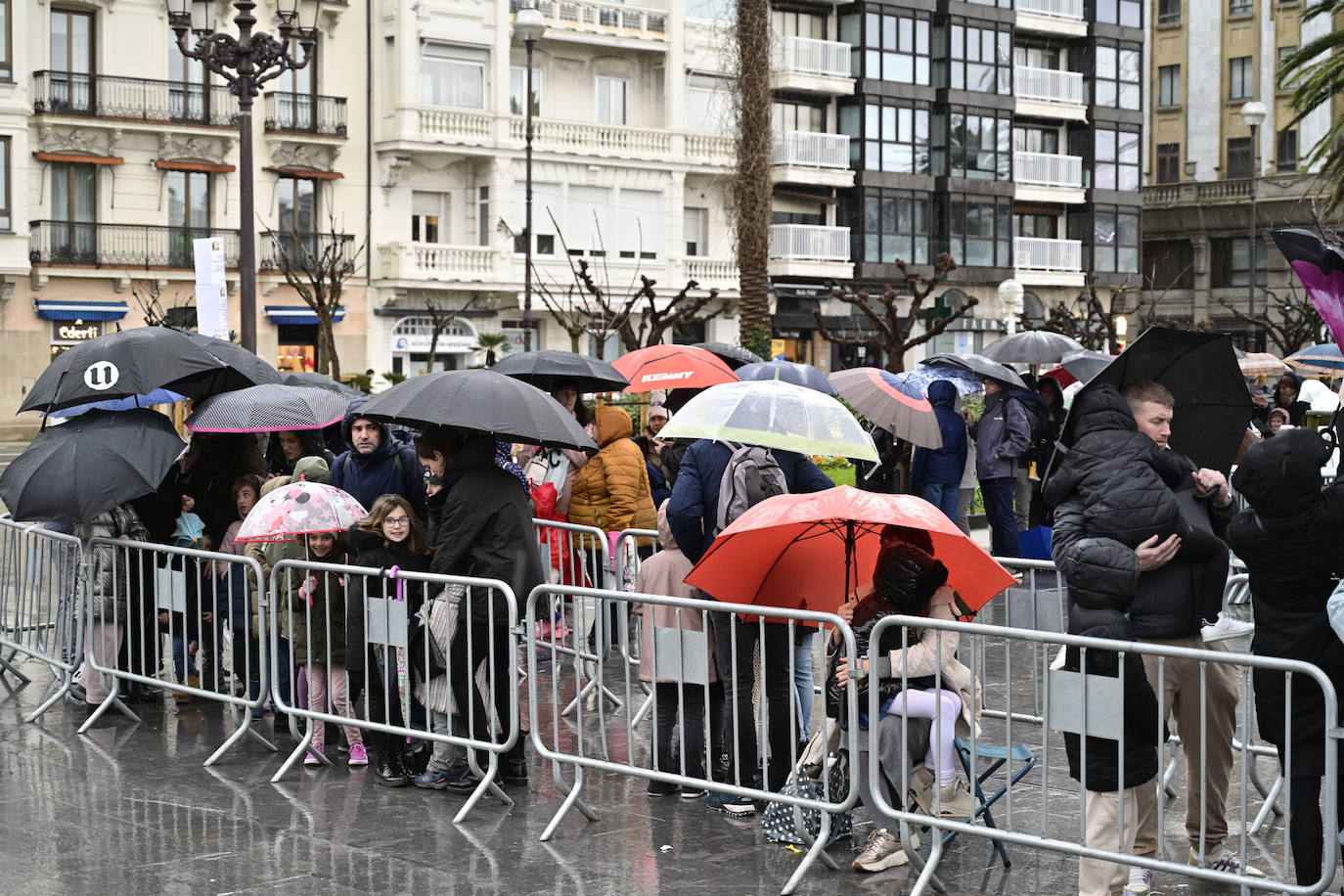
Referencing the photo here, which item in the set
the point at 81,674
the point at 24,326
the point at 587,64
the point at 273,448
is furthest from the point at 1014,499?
the point at 587,64

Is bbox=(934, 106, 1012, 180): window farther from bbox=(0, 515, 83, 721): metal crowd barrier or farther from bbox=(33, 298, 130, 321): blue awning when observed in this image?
bbox=(0, 515, 83, 721): metal crowd barrier

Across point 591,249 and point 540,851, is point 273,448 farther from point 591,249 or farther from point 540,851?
point 591,249

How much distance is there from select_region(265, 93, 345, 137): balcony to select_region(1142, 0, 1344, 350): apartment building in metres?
31.8

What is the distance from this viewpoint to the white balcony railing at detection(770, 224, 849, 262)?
5175 centimetres

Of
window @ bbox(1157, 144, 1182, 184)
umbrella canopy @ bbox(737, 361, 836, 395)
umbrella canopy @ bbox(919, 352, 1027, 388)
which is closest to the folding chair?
umbrella canopy @ bbox(737, 361, 836, 395)

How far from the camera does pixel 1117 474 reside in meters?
6.59

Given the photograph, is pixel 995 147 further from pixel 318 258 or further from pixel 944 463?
pixel 944 463

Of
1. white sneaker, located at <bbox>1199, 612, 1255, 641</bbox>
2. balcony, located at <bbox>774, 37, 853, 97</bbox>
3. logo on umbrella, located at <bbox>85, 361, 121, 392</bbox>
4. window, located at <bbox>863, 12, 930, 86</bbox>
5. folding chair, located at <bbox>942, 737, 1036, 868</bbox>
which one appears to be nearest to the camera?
folding chair, located at <bbox>942, 737, 1036, 868</bbox>

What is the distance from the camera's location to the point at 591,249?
4891 cm

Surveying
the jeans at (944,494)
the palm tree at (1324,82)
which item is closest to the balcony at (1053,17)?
the palm tree at (1324,82)

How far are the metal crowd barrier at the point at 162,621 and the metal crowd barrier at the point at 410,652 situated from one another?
53 centimetres

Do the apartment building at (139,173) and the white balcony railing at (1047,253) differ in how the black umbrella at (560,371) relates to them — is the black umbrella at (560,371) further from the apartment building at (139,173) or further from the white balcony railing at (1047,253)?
the white balcony railing at (1047,253)

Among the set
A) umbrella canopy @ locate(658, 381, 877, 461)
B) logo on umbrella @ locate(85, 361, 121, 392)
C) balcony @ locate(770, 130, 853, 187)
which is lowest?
umbrella canopy @ locate(658, 381, 877, 461)

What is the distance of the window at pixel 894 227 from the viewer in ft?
176
